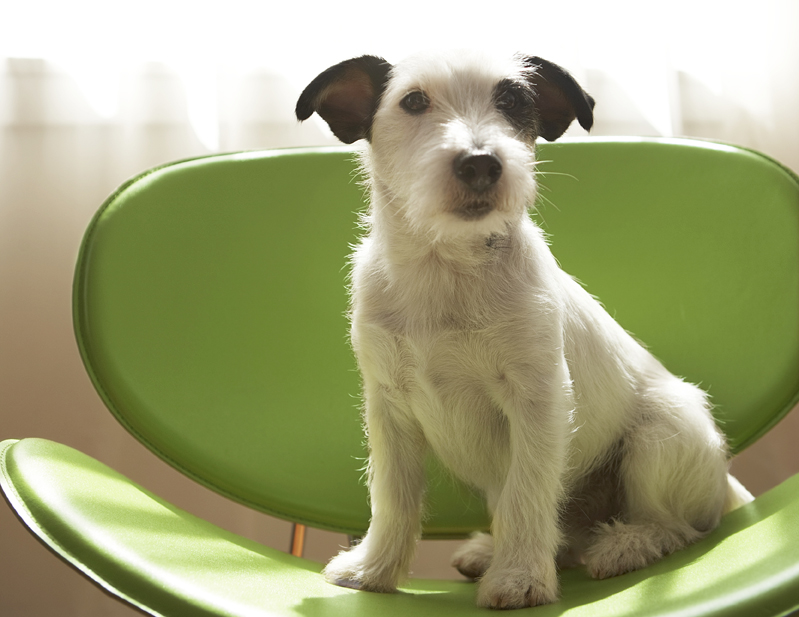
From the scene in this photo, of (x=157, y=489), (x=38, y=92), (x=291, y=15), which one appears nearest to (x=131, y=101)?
(x=38, y=92)

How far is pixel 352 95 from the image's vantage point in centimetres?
135

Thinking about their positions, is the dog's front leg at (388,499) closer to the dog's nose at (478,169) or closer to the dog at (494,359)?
the dog at (494,359)

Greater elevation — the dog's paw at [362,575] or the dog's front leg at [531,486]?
the dog's front leg at [531,486]

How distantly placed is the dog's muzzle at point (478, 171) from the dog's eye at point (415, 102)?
0.63 feet

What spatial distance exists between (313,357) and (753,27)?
1.71m

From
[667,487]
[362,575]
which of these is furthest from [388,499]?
[667,487]

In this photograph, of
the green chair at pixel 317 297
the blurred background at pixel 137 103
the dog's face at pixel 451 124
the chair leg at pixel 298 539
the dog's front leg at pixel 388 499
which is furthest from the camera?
the blurred background at pixel 137 103

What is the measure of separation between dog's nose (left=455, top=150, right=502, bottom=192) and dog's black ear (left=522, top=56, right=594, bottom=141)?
0.28m

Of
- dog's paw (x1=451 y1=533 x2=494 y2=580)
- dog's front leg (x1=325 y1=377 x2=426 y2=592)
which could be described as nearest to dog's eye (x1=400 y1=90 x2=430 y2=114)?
dog's front leg (x1=325 y1=377 x2=426 y2=592)

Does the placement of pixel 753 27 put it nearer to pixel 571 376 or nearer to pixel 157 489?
pixel 571 376

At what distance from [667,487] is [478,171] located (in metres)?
0.71

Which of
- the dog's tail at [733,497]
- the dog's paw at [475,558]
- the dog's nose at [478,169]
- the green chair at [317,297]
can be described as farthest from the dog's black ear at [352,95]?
the dog's tail at [733,497]

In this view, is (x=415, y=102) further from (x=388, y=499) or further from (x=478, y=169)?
(x=388, y=499)

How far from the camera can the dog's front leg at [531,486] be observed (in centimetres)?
115
